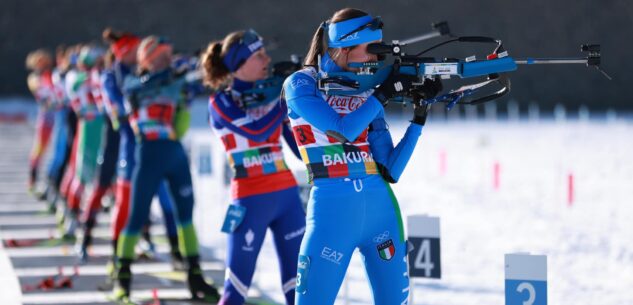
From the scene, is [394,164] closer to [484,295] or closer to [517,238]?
[484,295]

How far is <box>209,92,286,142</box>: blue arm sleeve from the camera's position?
255 inches

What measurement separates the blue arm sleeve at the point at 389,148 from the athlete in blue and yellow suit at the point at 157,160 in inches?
138

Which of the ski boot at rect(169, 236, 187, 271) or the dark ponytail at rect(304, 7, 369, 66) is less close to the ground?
the dark ponytail at rect(304, 7, 369, 66)

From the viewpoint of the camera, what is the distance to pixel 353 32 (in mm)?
4875

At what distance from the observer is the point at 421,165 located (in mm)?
20188

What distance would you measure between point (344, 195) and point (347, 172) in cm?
10

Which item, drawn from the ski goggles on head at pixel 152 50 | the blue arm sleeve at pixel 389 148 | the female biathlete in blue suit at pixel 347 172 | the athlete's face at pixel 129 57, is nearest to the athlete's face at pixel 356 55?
the female biathlete in blue suit at pixel 347 172

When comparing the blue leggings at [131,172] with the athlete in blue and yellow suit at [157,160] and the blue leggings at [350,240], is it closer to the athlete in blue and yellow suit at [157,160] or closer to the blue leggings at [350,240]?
the athlete in blue and yellow suit at [157,160]

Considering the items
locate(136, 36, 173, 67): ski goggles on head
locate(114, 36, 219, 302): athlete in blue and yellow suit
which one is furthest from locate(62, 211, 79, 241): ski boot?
locate(136, 36, 173, 67): ski goggles on head

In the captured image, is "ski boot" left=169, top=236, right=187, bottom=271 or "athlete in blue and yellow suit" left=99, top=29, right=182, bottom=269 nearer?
"athlete in blue and yellow suit" left=99, top=29, right=182, bottom=269

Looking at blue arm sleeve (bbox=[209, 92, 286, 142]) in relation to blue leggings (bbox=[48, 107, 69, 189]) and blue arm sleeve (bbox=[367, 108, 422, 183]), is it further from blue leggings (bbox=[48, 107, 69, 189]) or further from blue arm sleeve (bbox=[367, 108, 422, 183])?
blue leggings (bbox=[48, 107, 69, 189])

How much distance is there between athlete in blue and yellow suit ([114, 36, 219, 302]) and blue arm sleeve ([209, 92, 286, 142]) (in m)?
1.87

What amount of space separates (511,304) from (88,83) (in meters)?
8.57

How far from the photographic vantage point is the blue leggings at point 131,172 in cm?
904
